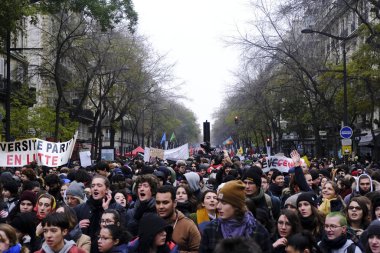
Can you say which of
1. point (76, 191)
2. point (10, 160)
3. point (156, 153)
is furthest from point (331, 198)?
point (156, 153)

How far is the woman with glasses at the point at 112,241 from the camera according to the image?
5.40 m

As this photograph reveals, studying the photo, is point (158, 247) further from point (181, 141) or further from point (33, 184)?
point (181, 141)

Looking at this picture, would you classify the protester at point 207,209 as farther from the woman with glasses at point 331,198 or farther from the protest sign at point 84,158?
the protest sign at point 84,158

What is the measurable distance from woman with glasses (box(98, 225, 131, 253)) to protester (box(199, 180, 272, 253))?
3.34 ft

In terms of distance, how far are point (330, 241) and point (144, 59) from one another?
36.7 m

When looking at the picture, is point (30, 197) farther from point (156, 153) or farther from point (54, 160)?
point (156, 153)

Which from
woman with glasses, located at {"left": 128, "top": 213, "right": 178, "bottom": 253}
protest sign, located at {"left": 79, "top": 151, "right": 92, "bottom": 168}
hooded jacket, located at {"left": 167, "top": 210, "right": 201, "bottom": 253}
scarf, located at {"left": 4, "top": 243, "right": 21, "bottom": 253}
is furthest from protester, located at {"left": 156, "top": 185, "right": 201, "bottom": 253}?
protest sign, located at {"left": 79, "top": 151, "right": 92, "bottom": 168}

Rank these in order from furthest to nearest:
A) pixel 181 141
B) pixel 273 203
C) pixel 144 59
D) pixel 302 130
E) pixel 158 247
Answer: pixel 181 141, pixel 302 130, pixel 144 59, pixel 273 203, pixel 158 247

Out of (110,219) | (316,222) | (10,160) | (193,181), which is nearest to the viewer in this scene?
(110,219)

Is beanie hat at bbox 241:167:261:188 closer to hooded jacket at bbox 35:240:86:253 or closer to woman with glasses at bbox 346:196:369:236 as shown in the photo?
woman with glasses at bbox 346:196:369:236

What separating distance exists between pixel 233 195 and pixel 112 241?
1359 millimetres

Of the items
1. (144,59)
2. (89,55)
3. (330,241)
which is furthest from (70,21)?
(330,241)

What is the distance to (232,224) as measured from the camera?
15.4 ft

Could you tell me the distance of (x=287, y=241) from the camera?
5336 millimetres
